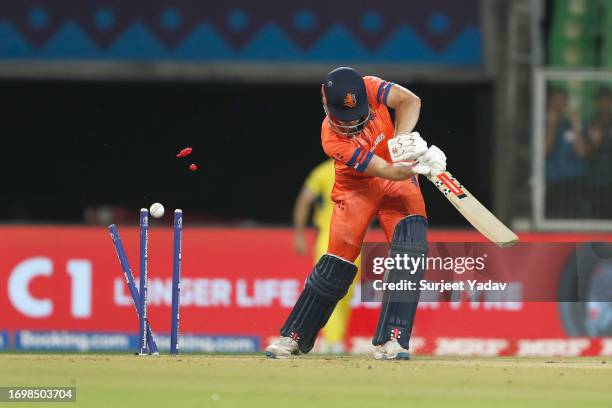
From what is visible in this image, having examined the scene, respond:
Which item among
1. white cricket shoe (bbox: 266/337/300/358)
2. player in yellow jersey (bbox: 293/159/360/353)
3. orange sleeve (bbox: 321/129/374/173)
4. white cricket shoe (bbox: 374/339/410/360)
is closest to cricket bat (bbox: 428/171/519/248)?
orange sleeve (bbox: 321/129/374/173)

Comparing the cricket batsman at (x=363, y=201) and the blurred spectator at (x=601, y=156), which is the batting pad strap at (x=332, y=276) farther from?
the blurred spectator at (x=601, y=156)

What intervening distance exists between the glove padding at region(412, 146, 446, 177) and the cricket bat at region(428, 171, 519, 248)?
21 centimetres

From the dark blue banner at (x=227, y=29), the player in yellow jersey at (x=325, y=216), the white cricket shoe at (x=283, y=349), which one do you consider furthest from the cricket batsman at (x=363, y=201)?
the dark blue banner at (x=227, y=29)

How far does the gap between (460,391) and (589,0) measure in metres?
8.91

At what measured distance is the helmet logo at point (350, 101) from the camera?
8.53m

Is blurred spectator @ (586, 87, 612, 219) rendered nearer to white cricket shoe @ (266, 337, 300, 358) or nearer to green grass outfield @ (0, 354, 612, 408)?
green grass outfield @ (0, 354, 612, 408)

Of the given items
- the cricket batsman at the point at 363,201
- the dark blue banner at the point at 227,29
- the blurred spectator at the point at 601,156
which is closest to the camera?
the cricket batsman at the point at 363,201

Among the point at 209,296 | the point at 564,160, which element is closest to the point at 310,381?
the point at 209,296

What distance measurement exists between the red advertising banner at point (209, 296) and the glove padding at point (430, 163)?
4.30m

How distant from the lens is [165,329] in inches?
506

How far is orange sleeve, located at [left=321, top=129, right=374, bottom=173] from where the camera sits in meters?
8.47

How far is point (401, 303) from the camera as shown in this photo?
8.72 meters

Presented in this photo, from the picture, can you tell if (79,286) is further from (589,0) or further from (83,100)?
(589,0)

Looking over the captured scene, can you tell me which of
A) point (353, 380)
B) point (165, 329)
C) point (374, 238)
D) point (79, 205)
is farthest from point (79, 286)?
point (353, 380)
